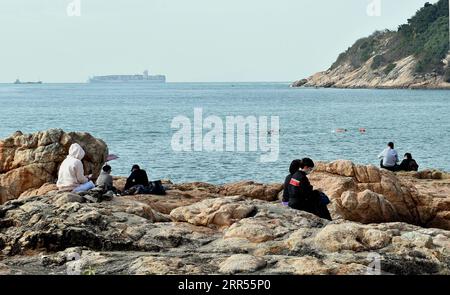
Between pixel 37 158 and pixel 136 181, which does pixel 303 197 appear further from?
pixel 37 158

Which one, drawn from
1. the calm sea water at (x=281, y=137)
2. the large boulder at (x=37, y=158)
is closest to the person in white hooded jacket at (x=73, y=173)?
the large boulder at (x=37, y=158)

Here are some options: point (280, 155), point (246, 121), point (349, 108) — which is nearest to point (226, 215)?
point (280, 155)

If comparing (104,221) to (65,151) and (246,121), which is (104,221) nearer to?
(65,151)

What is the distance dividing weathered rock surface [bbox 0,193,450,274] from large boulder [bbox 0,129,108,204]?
1214 centimetres

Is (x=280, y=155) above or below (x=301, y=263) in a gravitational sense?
below

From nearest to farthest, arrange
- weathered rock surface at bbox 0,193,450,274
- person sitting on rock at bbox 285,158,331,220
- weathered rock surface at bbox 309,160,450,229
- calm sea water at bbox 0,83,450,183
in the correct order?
weathered rock surface at bbox 0,193,450,274 < person sitting on rock at bbox 285,158,331,220 < weathered rock surface at bbox 309,160,450,229 < calm sea water at bbox 0,83,450,183

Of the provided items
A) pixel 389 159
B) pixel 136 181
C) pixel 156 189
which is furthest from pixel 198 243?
pixel 389 159

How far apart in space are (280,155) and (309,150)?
14.3ft

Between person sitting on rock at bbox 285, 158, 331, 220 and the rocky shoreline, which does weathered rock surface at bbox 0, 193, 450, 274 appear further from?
person sitting on rock at bbox 285, 158, 331, 220

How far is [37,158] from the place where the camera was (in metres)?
25.3

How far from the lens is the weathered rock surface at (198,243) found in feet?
33.8

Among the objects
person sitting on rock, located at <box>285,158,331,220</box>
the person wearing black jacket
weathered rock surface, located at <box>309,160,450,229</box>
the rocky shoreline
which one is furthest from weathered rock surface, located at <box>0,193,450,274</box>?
the person wearing black jacket

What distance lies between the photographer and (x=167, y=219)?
13.7 meters

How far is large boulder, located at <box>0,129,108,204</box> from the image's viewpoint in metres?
25.1
